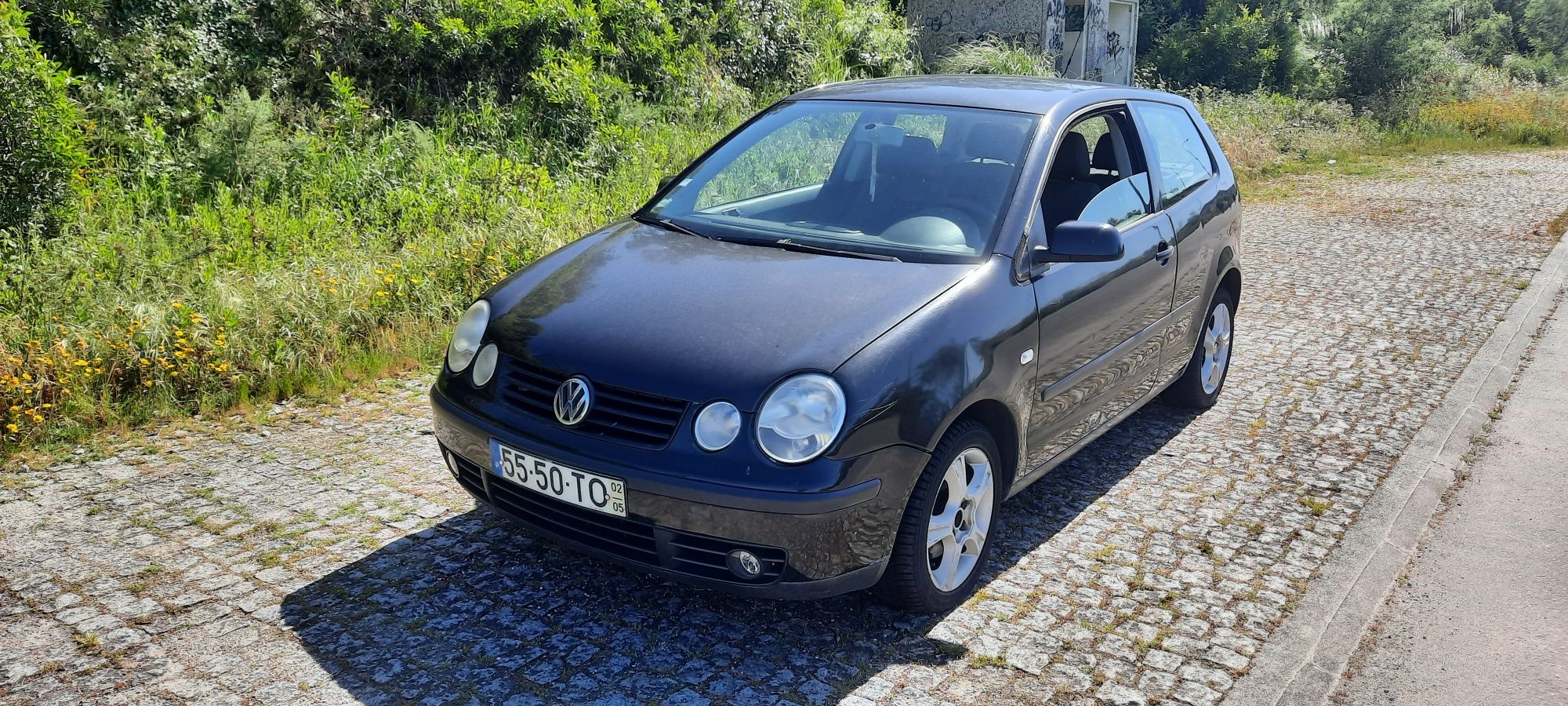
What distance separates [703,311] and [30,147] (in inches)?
221

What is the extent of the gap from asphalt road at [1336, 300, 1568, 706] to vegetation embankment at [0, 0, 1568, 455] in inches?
198

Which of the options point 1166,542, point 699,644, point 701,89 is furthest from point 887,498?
point 701,89

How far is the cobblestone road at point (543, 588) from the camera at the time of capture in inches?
133

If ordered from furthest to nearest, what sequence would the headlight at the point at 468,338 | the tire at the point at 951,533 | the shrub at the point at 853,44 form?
the shrub at the point at 853,44, the headlight at the point at 468,338, the tire at the point at 951,533

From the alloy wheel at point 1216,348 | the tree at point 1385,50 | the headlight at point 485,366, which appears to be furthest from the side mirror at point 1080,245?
the tree at point 1385,50

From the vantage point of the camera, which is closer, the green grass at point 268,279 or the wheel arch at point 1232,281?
the green grass at point 268,279

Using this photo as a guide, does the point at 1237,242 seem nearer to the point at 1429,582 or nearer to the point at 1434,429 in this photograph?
the point at 1434,429

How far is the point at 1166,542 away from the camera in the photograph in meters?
4.51

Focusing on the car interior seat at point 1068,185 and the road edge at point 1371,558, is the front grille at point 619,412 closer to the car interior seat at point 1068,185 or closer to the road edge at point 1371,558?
the car interior seat at point 1068,185

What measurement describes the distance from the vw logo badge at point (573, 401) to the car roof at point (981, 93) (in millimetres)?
2112

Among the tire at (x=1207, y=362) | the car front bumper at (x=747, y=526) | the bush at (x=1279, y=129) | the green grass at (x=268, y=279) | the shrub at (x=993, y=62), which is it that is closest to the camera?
the car front bumper at (x=747, y=526)

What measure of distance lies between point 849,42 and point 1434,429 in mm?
12698

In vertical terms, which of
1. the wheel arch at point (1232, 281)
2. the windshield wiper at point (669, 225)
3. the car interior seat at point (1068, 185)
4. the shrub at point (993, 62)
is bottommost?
the wheel arch at point (1232, 281)

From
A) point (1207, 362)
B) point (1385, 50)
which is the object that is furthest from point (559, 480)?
point (1385, 50)
